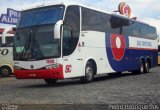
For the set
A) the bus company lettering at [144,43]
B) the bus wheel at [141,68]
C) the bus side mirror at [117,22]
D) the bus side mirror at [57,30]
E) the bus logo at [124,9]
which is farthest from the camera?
the bus logo at [124,9]

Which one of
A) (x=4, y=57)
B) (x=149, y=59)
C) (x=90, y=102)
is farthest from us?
(x=4, y=57)

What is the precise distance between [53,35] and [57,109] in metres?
7.12

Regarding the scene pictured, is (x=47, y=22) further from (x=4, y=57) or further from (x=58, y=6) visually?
(x=4, y=57)

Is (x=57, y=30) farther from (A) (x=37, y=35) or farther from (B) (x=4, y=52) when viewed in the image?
(B) (x=4, y=52)

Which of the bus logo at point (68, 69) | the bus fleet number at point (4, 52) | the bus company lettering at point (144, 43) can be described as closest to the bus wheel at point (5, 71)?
the bus fleet number at point (4, 52)

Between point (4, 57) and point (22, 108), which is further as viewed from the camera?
point (4, 57)

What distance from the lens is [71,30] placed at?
16734 millimetres

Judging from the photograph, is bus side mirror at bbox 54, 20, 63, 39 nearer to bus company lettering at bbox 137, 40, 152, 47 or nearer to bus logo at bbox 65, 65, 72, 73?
bus logo at bbox 65, 65, 72, 73

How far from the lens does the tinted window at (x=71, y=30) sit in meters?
16.4

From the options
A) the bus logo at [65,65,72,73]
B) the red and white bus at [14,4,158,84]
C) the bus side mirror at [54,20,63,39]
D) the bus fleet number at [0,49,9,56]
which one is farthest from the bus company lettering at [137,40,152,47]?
the bus side mirror at [54,20,63,39]

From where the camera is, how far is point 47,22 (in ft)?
54.0

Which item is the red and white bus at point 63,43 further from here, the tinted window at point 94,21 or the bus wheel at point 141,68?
the bus wheel at point 141,68

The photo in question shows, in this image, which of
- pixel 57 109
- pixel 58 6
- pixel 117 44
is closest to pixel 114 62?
pixel 117 44

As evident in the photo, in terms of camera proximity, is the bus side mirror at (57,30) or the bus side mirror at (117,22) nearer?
the bus side mirror at (57,30)
